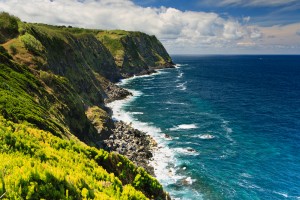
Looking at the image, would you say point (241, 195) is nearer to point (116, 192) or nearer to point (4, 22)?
point (116, 192)

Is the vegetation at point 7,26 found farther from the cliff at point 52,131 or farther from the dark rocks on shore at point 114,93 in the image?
the dark rocks on shore at point 114,93

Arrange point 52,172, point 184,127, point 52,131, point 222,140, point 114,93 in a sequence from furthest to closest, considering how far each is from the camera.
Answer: point 114,93, point 184,127, point 222,140, point 52,131, point 52,172

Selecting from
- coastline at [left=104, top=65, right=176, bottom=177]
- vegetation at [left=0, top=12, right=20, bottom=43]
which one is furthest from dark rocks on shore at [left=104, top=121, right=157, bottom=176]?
vegetation at [left=0, top=12, right=20, bottom=43]

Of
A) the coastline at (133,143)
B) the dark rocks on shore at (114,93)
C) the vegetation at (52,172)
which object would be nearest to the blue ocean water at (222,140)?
the coastline at (133,143)

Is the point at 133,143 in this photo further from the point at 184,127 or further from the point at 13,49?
the point at 13,49

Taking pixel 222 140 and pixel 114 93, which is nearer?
pixel 222 140

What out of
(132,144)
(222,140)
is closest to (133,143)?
(132,144)
